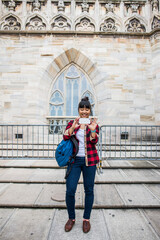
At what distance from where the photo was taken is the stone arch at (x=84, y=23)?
25.5 feet

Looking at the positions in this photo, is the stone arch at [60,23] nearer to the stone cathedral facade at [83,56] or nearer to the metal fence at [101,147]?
the stone cathedral facade at [83,56]

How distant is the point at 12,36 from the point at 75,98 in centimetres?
456

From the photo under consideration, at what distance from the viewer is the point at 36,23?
771 centimetres

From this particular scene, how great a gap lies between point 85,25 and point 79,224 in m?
8.79

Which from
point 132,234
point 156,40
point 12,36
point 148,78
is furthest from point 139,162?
point 12,36

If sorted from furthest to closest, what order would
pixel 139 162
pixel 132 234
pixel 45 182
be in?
pixel 139 162, pixel 45 182, pixel 132 234

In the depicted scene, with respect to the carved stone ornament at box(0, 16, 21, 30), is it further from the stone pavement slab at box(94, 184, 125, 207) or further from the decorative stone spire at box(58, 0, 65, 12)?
the stone pavement slab at box(94, 184, 125, 207)

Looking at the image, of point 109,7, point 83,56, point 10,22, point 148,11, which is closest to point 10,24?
point 10,22

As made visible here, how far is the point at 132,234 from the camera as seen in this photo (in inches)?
74.8

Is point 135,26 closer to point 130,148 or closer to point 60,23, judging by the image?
point 60,23

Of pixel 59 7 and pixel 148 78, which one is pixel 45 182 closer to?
pixel 148 78

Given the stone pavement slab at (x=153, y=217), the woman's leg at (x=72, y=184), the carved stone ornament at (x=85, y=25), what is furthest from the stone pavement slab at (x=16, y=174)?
the carved stone ornament at (x=85, y=25)

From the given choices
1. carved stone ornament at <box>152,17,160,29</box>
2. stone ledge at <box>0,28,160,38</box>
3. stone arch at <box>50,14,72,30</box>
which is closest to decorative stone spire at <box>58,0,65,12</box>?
stone arch at <box>50,14,72,30</box>

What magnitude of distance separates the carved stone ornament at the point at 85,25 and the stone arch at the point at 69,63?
4.41 feet
